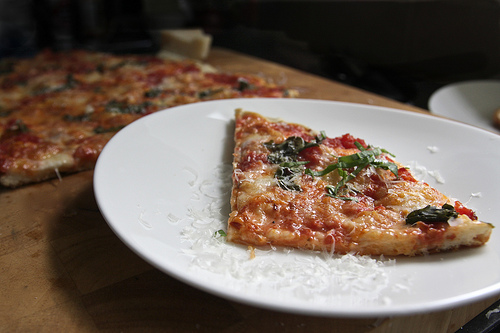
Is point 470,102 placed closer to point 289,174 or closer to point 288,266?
point 289,174

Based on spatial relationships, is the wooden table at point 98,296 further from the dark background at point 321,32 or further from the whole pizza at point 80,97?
the dark background at point 321,32

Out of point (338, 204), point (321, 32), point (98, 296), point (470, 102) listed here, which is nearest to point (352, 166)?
point (338, 204)

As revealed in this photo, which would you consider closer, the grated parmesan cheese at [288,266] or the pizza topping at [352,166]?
the grated parmesan cheese at [288,266]

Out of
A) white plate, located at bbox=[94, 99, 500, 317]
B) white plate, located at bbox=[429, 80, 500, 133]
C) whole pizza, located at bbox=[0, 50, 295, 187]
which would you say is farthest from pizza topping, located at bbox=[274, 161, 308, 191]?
white plate, located at bbox=[429, 80, 500, 133]

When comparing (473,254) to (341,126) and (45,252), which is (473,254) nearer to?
(341,126)

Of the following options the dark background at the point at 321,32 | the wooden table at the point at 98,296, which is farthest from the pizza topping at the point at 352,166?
the dark background at the point at 321,32

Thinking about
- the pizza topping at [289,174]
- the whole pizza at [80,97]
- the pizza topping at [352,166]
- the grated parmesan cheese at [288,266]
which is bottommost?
the whole pizza at [80,97]
